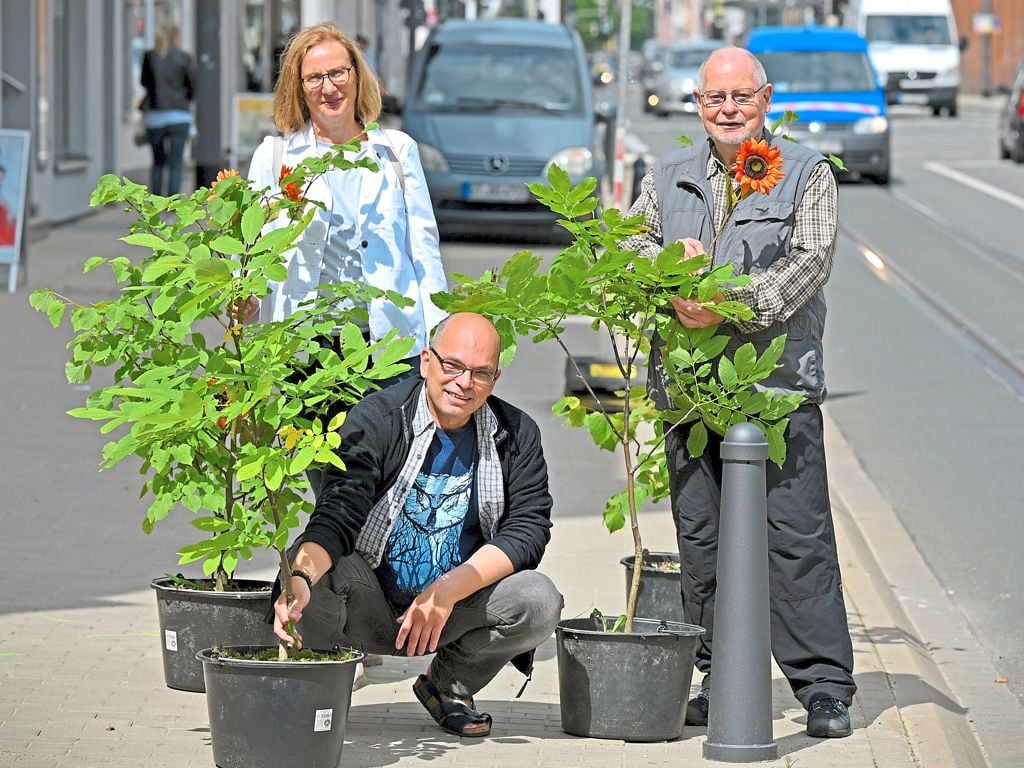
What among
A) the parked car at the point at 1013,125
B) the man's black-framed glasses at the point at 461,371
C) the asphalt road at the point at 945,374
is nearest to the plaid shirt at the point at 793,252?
the man's black-framed glasses at the point at 461,371

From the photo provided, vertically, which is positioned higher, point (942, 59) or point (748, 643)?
point (942, 59)

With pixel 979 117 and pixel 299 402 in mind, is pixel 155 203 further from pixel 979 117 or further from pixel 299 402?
pixel 979 117

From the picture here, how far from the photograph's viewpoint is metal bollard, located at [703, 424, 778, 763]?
15.6 feet

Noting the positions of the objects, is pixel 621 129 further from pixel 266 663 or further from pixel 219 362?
pixel 266 663

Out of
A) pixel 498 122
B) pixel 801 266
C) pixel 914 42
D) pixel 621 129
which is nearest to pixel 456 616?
pixel 801 266

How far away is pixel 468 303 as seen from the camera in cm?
466

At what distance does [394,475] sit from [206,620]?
753 mm

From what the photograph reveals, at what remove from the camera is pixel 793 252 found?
16.4 feet

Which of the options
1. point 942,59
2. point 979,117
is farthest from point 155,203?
point 979,117

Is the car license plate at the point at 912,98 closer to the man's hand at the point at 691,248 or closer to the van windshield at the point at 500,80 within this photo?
the van windshield at the point at 500,80

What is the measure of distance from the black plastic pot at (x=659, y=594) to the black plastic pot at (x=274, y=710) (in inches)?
60.3

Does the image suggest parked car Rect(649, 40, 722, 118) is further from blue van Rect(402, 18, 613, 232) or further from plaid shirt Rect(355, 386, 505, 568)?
plaid shirt Rect(355, 386, 505, 568)

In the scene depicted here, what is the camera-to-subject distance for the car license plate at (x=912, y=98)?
4550cm

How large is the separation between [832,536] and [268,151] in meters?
1.88
